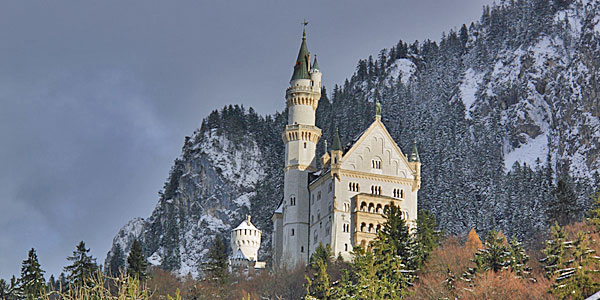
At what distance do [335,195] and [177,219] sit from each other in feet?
283

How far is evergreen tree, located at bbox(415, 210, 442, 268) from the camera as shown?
7312 centimetres

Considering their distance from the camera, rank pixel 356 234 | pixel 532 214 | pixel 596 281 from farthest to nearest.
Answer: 1. pixel 532 214
2. pixel 356 234
3. pixel 596 281

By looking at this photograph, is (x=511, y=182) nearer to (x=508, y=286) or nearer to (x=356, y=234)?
(x=356, y=234)

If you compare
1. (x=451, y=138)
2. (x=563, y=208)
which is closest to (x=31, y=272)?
(x=563, y=208)

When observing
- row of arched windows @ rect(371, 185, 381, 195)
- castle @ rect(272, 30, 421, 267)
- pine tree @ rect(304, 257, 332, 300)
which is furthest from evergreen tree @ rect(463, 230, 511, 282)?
row of arched windows @ rect(371, 185, 381, 195)

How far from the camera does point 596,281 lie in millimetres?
55969

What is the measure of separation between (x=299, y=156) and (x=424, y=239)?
29.5 metres

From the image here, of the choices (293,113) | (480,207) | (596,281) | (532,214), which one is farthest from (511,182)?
(596,281)

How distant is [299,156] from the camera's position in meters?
104

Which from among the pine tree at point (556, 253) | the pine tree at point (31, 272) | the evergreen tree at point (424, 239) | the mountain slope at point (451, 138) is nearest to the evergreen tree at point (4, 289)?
the pine tree at point (31, 272)

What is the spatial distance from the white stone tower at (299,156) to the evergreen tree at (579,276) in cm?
4267

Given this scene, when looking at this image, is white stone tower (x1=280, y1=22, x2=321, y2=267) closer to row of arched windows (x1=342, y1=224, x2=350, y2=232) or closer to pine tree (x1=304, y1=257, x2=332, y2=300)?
row of arched windows (x1=342, y1=224, x2=350, y2=232)

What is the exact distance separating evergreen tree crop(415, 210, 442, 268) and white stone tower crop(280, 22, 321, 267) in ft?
67.5

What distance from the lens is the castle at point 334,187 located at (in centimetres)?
9488
